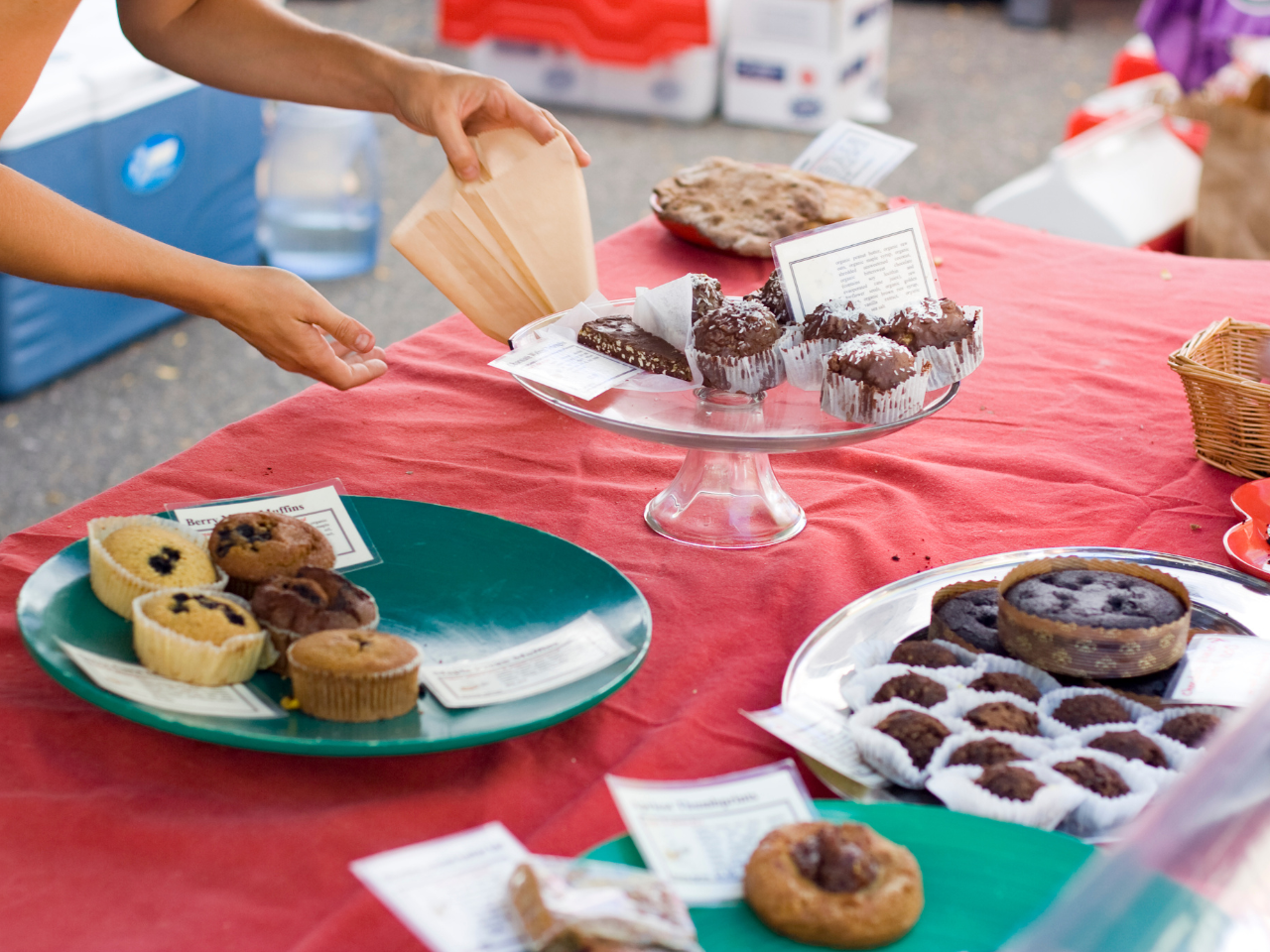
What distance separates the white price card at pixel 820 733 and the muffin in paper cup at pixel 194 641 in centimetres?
39

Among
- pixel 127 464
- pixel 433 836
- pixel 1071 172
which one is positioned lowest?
pixel 127 464

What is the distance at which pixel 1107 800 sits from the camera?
0.82 m

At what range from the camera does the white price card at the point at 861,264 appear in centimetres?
131

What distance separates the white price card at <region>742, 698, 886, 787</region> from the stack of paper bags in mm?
733

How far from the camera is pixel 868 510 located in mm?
1383

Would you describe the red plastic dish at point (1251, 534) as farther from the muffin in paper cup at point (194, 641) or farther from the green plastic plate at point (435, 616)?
the muffin in paper cup at point (194, 641)

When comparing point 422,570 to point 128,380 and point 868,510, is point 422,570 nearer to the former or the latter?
point 868,510

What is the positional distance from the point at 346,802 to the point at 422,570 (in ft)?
0.92

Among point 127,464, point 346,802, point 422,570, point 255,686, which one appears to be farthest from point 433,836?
point 127,464

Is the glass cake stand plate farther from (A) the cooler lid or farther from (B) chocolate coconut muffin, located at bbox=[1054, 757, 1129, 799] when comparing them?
(A) the cooler lid

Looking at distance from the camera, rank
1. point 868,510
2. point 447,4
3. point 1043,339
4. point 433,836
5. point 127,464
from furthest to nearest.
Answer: point 447,4, point 127,464, point 1043,339, point 868,510, point 433,836

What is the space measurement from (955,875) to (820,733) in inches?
6.7

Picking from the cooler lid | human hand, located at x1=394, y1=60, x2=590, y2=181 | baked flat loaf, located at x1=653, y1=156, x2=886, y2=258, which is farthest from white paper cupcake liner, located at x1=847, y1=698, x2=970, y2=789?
the cooler lid

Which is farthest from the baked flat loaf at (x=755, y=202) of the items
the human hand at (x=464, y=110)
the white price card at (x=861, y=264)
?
the white price card at (x=861, y=264)
